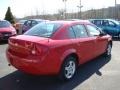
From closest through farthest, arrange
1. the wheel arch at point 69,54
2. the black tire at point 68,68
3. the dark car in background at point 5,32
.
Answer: the wheel arch at point 69,54 < the black tire at point 68,68 < the dark car in background at point 5,32

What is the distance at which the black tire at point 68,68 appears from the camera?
5953 millimetres

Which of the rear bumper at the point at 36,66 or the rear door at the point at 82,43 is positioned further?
the rear door at the point at 82,43

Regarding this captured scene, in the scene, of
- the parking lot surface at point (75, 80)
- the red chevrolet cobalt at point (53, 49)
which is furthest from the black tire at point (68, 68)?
the parking lot surface at point (75, 80)

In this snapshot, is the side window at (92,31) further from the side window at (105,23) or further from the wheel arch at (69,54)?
the side window at (105,23)

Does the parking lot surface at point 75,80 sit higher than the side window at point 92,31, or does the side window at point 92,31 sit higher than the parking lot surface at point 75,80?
the side window at point 92,31

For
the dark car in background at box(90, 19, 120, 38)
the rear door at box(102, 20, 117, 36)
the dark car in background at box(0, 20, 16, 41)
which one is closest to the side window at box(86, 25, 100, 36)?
the dark car in background at box(0, 20, 16, 41)

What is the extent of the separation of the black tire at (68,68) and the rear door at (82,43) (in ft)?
1.12

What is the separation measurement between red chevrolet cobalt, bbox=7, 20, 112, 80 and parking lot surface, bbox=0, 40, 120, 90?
1.10 ft

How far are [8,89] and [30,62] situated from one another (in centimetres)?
84

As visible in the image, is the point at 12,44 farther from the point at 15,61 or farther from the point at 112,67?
the point at 112,67

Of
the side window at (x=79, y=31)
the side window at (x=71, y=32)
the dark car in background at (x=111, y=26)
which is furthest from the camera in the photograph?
the dark car in background at (x=111, y=26)

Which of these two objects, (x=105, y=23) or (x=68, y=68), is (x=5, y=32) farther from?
(x=68, y=68)

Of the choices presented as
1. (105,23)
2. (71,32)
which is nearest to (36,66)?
(71,32)

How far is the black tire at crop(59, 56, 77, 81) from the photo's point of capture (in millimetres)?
5953
